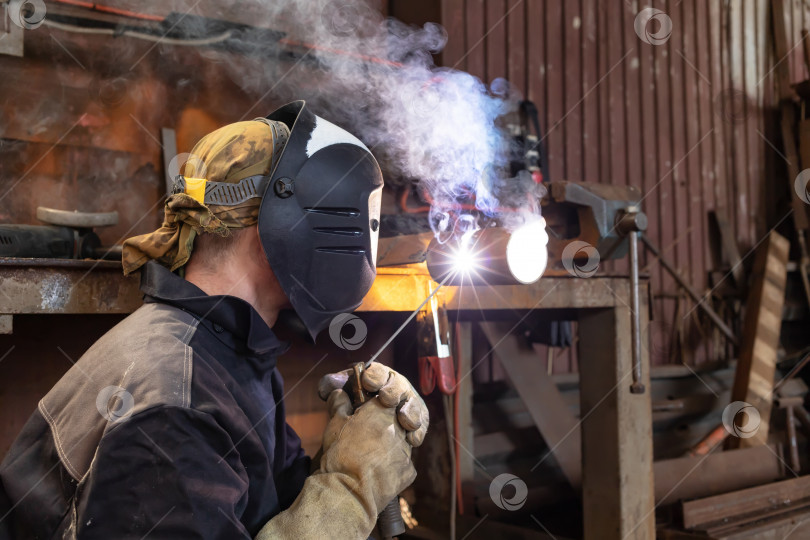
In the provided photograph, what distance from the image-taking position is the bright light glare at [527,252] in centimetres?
170

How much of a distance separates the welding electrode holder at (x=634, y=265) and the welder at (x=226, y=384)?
3.46 ft

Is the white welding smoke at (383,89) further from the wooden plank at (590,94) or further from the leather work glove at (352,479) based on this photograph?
the wooden plank at (590,94)

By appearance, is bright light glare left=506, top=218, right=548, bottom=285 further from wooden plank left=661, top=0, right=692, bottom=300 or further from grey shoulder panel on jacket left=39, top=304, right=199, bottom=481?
wooden plank left=661, top=0, right=692, bottom=300

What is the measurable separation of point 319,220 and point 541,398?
7.59ft

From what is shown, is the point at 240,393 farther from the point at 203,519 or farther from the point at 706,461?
the point at 706,461

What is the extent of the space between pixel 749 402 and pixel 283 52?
421 cm

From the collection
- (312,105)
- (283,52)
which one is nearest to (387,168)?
(312,105)

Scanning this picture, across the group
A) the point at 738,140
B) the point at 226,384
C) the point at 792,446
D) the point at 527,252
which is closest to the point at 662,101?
the point at 738,140

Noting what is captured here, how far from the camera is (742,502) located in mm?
3303

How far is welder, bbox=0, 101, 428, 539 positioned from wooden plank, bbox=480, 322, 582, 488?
1.90 m

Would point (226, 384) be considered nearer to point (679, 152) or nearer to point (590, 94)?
point (590, 94)

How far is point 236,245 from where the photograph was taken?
1490 millimetres

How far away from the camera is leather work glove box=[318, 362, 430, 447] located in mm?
1539

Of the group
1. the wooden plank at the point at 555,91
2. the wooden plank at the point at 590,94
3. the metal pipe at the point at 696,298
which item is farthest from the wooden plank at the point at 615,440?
the metal pipe at the point at 696,298
